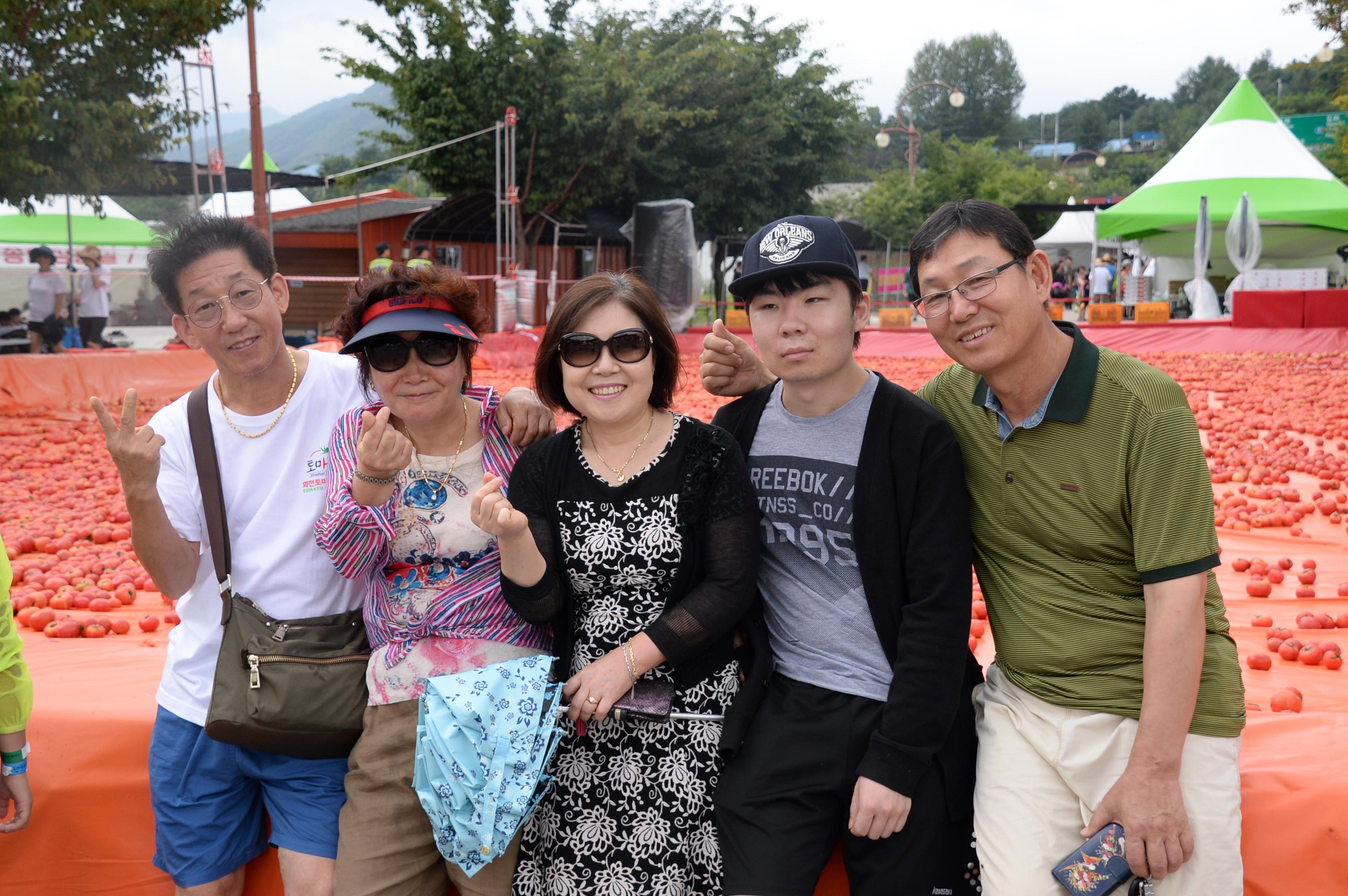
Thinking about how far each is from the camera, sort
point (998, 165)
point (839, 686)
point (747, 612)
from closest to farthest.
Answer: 1. point (839, 686)
2. point (747, 612)
3. point (998, 165)

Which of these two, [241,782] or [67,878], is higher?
[241,782]

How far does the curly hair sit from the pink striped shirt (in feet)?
1.03

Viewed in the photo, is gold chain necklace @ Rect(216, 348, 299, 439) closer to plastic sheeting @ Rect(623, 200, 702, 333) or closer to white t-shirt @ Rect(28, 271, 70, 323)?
white t-shirt @ Rect(28, 271, 70, 323)

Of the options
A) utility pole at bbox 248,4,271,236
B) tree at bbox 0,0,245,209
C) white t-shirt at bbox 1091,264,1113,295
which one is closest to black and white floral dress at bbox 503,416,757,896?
tree at bbox 0,0,245,209

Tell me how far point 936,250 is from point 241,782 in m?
2.37

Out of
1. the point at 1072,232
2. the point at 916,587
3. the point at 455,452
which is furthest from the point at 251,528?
the point at 1072,232

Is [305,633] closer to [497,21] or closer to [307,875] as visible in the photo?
[307,875]

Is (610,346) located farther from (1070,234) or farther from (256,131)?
(1070,234)

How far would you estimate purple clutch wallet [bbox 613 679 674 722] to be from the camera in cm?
233

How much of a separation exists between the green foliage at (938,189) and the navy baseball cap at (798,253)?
34.4 m

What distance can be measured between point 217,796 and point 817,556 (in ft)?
5.84

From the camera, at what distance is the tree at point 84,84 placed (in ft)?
37.0

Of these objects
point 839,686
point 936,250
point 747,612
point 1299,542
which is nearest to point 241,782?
point 747,612

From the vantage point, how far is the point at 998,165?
4131 cm
